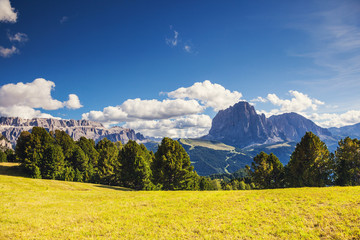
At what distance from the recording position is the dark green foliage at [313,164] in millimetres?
46781

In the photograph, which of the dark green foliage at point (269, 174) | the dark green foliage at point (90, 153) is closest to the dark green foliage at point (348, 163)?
the dark green foliage at point (269, 174)

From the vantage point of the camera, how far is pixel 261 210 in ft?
61.7

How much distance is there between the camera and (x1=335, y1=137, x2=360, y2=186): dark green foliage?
4688cm

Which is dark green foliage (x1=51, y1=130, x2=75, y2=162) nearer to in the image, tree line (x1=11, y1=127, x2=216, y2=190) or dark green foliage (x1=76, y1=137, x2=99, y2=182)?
tree line (x1=11, y1=127, x2=216, y2=190)

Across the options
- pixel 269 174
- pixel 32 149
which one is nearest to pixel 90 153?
pixel 32 149

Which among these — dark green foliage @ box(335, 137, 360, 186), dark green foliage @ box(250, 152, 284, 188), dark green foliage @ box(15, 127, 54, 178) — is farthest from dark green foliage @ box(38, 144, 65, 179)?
dark green foliage @ box(335, 137, 360, 186)

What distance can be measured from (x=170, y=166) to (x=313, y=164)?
123 ft

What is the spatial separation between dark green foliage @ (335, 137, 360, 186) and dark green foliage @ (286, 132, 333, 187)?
3661 millimetres

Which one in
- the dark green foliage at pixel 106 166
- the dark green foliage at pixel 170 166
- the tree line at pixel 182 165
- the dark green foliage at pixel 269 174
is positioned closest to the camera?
the tree line at pixel 182 165

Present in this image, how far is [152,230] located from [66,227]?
738cm

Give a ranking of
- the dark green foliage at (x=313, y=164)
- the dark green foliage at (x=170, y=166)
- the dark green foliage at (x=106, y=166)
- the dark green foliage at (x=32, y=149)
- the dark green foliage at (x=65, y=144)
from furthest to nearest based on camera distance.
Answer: the dark green foliage at (x=65, y=144), the dark green foliage at (x=106, y=166), the dark green foliage at (x=32, y=149), the dark green foliage at (x=170, y=166), the dark green foliage at (x=313, y=164)

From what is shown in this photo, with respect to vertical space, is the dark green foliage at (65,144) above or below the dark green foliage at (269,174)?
above

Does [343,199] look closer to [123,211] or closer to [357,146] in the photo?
[123,211]

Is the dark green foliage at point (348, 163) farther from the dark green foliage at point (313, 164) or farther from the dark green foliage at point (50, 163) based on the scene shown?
the dark green foliage at point (50, 163)
